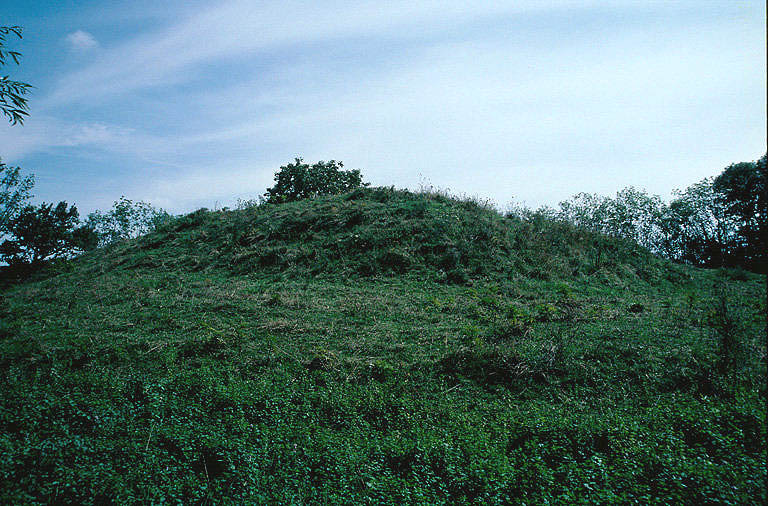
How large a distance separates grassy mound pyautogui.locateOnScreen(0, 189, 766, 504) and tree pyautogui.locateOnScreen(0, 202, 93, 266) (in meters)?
30.0

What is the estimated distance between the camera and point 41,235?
36.2 meters

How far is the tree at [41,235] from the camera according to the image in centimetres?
3462

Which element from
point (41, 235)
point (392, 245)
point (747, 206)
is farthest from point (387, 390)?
point (41, 235)

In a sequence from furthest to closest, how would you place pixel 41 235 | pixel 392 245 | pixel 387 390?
pixel 41 235
pixel 392 245
pixel 387 390

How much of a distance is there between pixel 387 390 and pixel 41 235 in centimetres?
4393

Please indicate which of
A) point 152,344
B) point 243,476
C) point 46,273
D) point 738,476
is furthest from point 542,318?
point 46,273

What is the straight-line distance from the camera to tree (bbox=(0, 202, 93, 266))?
34625 millimetres

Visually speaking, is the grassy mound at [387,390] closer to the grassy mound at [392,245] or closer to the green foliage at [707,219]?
the grassy mound at [392,245]

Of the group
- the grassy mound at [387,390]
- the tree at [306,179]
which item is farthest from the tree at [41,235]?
the grassy mound at [387,390]

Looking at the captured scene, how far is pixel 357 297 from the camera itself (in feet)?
37.0

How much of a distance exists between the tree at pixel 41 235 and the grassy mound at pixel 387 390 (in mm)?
29960

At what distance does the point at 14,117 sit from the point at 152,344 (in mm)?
4527

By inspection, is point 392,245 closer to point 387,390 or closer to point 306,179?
point 387,390

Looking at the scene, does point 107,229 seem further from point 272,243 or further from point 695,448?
point 695,448
